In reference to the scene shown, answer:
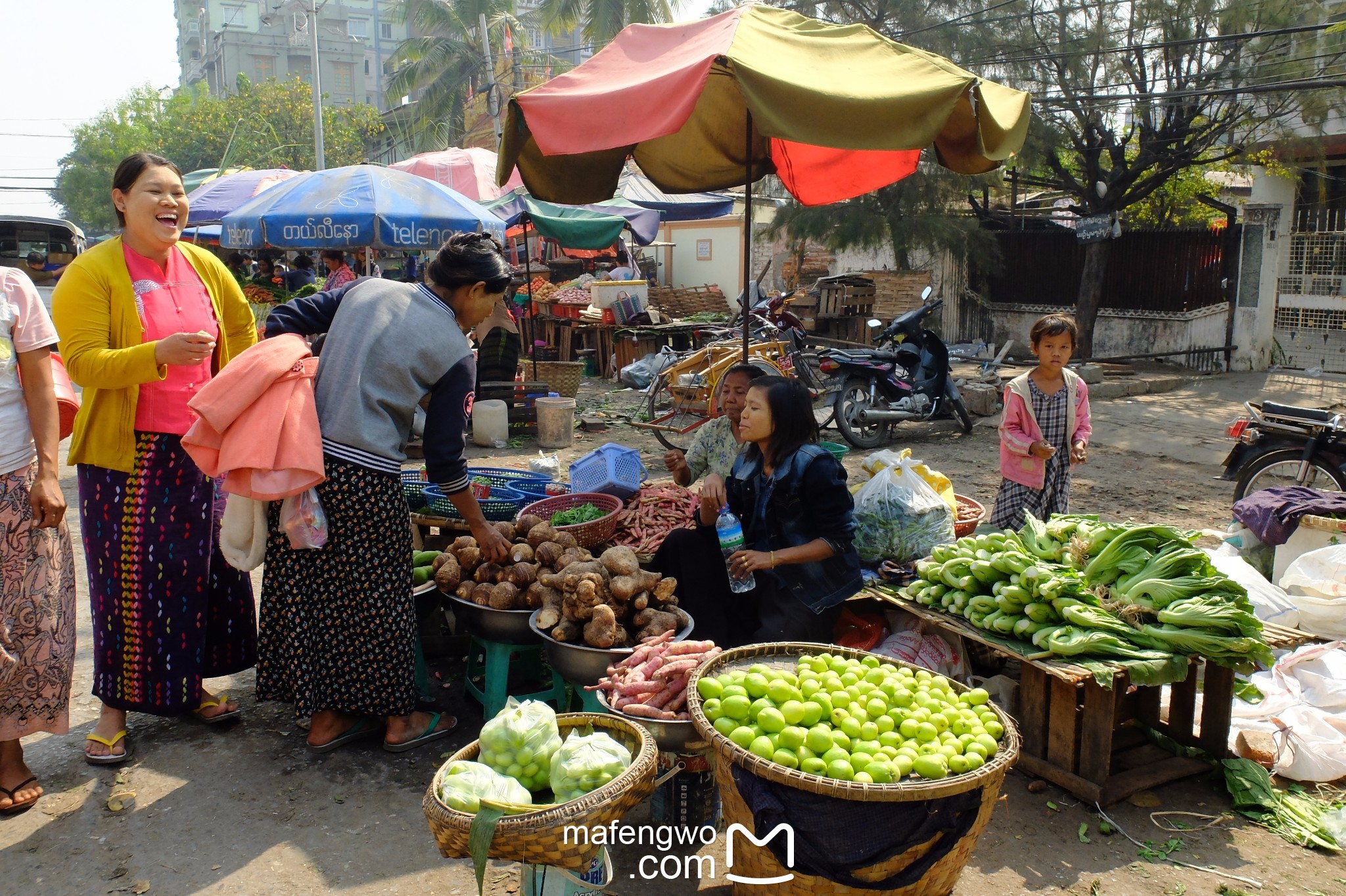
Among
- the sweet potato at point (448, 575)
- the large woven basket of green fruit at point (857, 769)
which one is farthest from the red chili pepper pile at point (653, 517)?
the large woven basket of green fruit at point (857, 769)

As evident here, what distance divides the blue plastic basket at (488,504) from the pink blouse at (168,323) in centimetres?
137

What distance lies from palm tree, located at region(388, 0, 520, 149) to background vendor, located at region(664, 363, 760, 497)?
1217 inches

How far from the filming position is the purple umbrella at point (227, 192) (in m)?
13.6

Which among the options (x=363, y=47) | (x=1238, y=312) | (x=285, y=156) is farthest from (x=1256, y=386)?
(x=363, y=47)

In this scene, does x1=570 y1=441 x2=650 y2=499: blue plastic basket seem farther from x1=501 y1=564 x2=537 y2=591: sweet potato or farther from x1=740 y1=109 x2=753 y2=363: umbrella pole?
x1=501 y1=564 x2=537 y2=591: sweet potato

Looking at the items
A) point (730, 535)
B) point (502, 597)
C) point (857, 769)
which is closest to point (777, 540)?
point (730, 535)

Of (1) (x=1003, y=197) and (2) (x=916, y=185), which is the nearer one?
A: (2) (x=916, y=185)

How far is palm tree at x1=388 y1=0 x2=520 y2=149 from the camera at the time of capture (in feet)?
108

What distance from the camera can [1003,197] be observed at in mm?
20328

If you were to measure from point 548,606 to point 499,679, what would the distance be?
0.43m

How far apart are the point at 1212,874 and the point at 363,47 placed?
73016mm

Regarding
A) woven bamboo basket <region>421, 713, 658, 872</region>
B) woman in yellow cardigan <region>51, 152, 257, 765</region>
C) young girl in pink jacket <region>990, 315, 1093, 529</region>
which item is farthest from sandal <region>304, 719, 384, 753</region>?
young girl in pink jacket <region>990, 315, 1093, 529</region>

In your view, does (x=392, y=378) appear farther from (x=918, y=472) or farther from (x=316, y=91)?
(x=316, y=91)

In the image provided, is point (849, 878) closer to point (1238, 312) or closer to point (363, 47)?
point (1238, 312)
